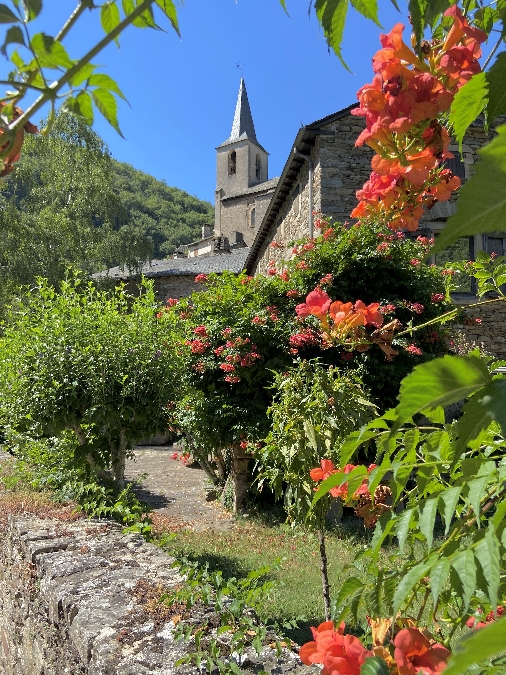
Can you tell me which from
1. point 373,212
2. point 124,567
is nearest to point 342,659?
point 373,212

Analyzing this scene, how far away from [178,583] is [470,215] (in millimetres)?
2583

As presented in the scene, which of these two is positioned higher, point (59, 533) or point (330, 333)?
point (330, 333)

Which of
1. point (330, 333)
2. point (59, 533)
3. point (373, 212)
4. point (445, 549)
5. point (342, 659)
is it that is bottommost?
point (59, 533)

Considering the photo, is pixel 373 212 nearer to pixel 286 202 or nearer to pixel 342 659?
pixel 342 659

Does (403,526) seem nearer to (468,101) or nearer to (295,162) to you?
(468,101)

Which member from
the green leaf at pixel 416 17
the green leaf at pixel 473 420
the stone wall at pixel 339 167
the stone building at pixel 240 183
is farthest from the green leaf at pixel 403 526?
the stone building at pixel 240 183

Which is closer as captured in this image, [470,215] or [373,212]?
[470,215]

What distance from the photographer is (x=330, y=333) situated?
113 centimetres

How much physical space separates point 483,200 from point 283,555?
5418mm

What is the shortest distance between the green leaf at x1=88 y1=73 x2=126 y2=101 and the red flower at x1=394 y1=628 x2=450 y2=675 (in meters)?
0.82

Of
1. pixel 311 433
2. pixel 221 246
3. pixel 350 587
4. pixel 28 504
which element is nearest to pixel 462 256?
pixel 311 433

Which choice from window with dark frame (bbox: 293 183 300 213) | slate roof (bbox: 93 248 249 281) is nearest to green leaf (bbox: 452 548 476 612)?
window with dark frame (bbox: 293 183 300 213)

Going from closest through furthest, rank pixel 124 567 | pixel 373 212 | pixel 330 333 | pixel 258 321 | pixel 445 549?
pixel 445 549, pixel 373 212, pixel 330 333, pixel 124 567, pixel 258 321

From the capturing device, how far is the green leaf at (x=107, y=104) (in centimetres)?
64
